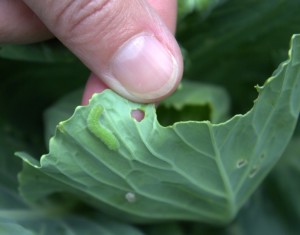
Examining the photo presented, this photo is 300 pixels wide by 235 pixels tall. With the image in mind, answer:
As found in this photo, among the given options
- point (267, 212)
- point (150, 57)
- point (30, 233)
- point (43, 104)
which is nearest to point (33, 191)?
point (30, 233)

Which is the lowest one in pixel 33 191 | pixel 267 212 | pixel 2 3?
pixel 267 212

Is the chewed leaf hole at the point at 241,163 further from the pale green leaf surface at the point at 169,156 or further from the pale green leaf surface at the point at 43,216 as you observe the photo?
the pale green leaf surface at the point at 43,216

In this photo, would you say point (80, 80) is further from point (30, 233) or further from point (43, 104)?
point (30, 233)

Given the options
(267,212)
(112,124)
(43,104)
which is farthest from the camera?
(43,104)

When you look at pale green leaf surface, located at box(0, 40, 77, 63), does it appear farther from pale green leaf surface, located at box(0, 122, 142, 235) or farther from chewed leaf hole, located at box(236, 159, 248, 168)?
chewed leaf hole, located at box(236, 159, 248, 168)

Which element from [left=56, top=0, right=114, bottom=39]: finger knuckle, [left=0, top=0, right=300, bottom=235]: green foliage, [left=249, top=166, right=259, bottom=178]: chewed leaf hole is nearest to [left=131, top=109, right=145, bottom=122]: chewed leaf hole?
[left=0, top=0, right=300, bottom=235]: green foliage

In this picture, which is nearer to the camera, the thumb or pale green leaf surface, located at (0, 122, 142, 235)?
the thumb
